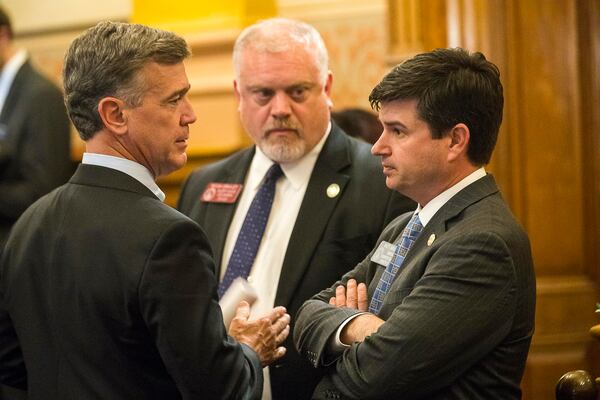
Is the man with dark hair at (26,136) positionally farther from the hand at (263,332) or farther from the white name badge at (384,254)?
the white name badge at (384,254)

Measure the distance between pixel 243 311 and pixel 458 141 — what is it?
0.71 meters

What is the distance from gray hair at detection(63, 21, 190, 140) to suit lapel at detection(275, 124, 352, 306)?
0.91 meters

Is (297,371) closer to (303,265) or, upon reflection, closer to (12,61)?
(303,265)

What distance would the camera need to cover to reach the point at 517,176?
379cm

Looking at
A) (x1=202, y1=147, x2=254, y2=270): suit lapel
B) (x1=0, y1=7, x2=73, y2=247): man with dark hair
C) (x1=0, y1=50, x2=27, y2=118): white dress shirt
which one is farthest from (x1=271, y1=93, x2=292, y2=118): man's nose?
(x1=0, y1=50, x2=27, y2=118): white dress shirt

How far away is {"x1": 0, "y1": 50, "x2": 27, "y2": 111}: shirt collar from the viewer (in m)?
5.24

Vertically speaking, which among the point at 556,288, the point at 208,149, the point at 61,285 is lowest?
the point at 556,288

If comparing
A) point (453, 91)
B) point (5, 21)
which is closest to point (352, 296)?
point (453, 91)

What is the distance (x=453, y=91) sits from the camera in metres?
2.41

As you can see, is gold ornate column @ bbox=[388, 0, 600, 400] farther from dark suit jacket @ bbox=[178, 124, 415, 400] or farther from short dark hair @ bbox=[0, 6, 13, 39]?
short dark hair @ bbox=[0, 6, 13, 39]

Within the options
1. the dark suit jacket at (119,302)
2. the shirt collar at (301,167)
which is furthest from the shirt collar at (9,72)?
the dark suit jacket at (119,302)

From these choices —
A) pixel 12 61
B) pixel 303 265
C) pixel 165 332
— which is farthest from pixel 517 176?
pixel 12 61

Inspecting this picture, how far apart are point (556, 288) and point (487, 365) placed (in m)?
1.58

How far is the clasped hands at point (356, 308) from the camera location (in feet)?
7.97
